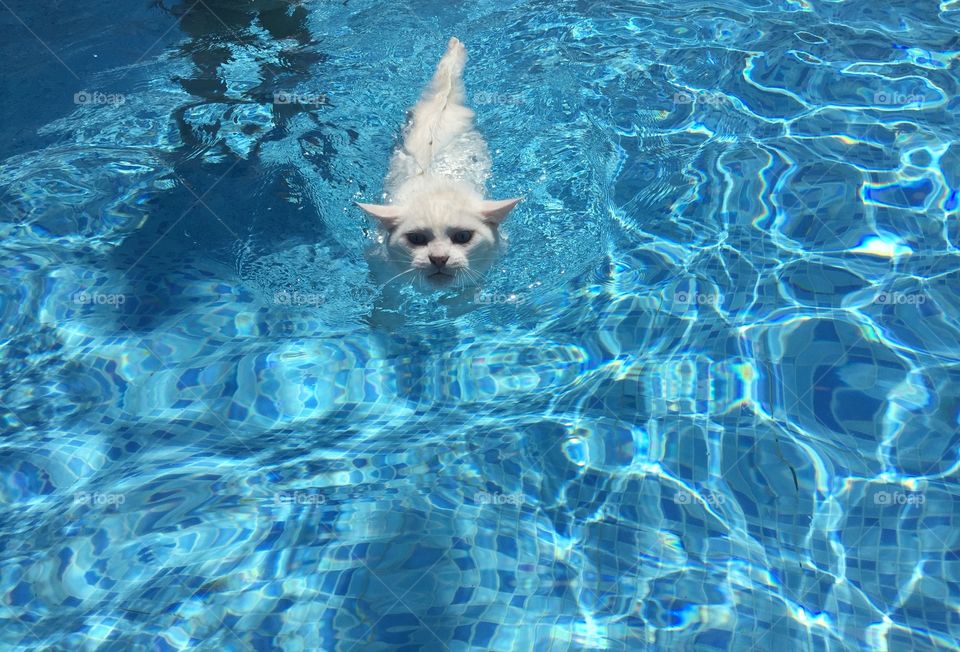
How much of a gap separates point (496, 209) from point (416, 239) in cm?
42

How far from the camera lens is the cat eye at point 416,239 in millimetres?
3342

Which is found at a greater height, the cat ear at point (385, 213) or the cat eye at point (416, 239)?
the cat ear at point (385, 213)

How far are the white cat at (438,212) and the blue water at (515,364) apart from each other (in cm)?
23

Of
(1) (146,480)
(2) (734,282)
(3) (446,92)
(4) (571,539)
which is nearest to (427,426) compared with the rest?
(4) (571,539)

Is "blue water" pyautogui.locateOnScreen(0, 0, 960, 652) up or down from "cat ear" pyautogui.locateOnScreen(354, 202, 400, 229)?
down

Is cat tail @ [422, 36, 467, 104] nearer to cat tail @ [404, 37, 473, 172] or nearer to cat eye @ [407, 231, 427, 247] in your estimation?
cat tail @ [404, 37, 473, 172]

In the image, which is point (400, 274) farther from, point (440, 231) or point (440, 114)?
point (440, 114)

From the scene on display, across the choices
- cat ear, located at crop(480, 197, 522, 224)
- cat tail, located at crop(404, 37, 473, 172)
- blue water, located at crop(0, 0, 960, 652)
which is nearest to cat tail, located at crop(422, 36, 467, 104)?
cat tail, located at crop(404, 37, 473, 172)

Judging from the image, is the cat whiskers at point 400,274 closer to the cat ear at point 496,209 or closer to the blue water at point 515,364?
the blue water at point 515,364

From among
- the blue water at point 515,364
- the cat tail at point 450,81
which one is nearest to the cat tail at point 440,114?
the cat tail at point 450,81

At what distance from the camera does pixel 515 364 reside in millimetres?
3162

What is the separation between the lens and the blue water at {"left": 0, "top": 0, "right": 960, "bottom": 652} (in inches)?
92.4

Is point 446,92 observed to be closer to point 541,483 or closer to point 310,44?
point 310,44

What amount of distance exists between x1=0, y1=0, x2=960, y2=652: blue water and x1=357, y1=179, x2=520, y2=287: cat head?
236mm
